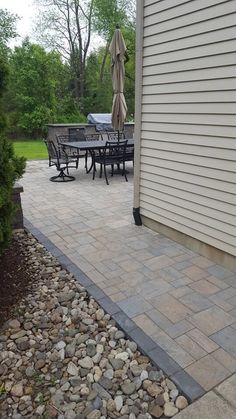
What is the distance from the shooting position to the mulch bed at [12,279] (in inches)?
93.5

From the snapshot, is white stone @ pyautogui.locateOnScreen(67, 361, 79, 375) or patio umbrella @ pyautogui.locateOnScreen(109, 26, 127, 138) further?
patio umbrella @ pyautogui.locateOnScreen(109, 26, 127, 138)

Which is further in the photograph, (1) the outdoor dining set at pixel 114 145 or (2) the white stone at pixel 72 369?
(1) the outdoor dining set at pixel 114 145

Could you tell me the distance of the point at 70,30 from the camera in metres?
20.5

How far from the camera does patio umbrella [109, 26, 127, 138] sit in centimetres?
472

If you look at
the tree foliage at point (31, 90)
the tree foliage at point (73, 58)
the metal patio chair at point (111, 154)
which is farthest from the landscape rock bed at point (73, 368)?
the tree foliage at point (73, 58)

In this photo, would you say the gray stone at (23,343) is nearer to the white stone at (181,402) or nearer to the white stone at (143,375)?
the white stone at (143,375)

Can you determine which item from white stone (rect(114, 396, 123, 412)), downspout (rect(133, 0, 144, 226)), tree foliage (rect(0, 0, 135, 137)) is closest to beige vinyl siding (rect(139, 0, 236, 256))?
downspout (rect(133, 0, 144, 226))

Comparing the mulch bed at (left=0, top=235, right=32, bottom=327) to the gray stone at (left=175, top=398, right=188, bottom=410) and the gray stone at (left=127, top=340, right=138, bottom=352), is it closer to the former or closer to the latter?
the gray stone at (left=127, top=340, right=138, bottom=352)

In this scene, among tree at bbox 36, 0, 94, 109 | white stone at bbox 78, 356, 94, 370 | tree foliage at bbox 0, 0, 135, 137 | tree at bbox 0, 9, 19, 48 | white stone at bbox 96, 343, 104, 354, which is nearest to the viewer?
white stone at bbox 78, 356, 94, 370

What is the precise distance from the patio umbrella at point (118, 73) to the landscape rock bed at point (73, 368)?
374 centimetres

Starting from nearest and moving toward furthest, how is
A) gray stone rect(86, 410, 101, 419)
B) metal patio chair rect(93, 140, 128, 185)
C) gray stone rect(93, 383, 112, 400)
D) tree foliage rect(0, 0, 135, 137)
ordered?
gray stone rect(86, 410, 101, 419) < gray stone rect(93, 383, 112, 400) < metal patio chair rect(93, 140, 128, 185) < tree foliage rect(0, 0, 135, 137)

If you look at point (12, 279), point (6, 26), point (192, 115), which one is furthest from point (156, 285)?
point (6, 26)

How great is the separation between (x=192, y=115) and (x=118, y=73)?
8.49 ft

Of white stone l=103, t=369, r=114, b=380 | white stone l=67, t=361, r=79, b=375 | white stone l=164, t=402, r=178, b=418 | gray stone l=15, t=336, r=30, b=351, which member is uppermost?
white stone l=164, t=402, r=178, b=418
